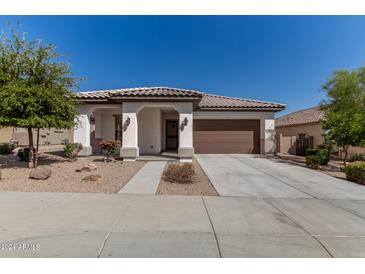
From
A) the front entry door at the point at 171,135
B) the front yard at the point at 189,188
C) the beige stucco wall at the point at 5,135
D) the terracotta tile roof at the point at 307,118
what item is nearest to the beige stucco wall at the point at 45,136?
the beige stucco wall at the point at 5,135

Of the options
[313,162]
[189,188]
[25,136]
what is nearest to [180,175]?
[189,188]

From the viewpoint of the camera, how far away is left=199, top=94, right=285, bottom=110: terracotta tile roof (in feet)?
51.2

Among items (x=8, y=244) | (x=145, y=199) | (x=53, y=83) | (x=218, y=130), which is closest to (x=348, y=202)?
(x=145, y=199)

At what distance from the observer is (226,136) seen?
52.5 feet

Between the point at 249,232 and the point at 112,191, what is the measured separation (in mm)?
4234

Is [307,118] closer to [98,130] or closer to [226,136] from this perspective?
[226,136]

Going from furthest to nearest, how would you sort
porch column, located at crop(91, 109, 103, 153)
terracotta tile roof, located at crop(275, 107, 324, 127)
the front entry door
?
1. terracotta tile roof, located at crop(275, 107, 324, 127)
2. the front entry door
3. porch column, located at crop(91, 109, 103, 153)

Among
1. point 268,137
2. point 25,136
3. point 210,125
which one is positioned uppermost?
point 210,125

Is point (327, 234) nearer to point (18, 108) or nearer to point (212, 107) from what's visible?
point (18, 108)

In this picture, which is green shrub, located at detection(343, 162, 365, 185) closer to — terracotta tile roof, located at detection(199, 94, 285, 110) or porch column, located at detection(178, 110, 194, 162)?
porch column, located at detection(178, 110, 194, 162)

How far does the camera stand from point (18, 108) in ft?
26.9

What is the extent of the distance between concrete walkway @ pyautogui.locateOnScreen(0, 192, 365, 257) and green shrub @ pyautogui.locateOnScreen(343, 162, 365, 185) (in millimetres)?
3341

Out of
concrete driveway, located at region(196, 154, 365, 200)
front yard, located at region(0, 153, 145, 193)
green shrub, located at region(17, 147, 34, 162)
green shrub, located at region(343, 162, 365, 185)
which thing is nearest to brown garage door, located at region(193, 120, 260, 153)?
concrete driveway, located at region(196, 154, 365, 200)

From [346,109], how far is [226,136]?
7590 millimetres
